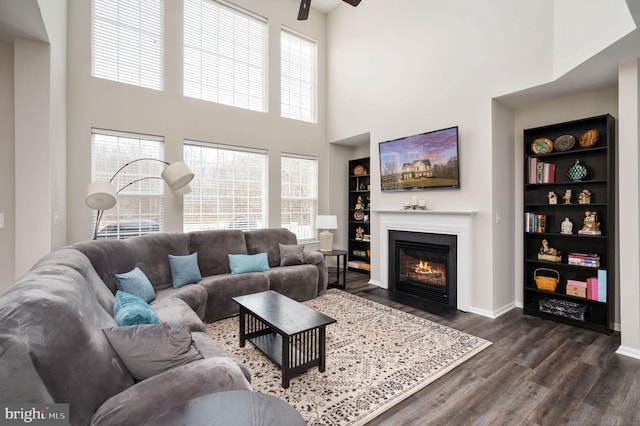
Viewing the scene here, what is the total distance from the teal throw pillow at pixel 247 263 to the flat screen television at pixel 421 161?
2.35 metres

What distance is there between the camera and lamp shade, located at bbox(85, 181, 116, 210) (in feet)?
9.75

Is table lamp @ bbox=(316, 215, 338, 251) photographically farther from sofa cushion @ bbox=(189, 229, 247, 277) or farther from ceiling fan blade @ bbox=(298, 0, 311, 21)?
ceiling fan blade @ bbox=(298, 0, 311, 21)

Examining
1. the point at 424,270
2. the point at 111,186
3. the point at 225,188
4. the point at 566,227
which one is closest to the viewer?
the point at 111,186

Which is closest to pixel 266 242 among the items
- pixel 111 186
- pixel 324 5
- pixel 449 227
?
pixel 111 186

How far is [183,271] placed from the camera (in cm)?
360

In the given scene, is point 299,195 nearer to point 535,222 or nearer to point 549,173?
point 535,222

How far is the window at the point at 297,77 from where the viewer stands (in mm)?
5715

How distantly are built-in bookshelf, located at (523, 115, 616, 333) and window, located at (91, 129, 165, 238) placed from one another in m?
5.11

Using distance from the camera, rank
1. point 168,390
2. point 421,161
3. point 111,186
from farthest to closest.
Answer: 1. point 421,161
2. point 111,186
3. point 168,390

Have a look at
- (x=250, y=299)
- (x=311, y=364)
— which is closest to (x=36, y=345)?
(x=311, y=364)

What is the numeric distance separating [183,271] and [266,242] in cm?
141

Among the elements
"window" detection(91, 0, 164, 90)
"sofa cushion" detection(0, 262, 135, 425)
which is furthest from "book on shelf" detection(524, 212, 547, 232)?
"window" detection(91, 0, 164, 90)

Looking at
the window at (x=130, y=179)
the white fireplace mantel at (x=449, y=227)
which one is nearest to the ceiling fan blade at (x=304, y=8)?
the window at (x=130, y=179)

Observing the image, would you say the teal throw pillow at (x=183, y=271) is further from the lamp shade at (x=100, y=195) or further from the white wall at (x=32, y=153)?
the white wall at (x=32, y=153)
